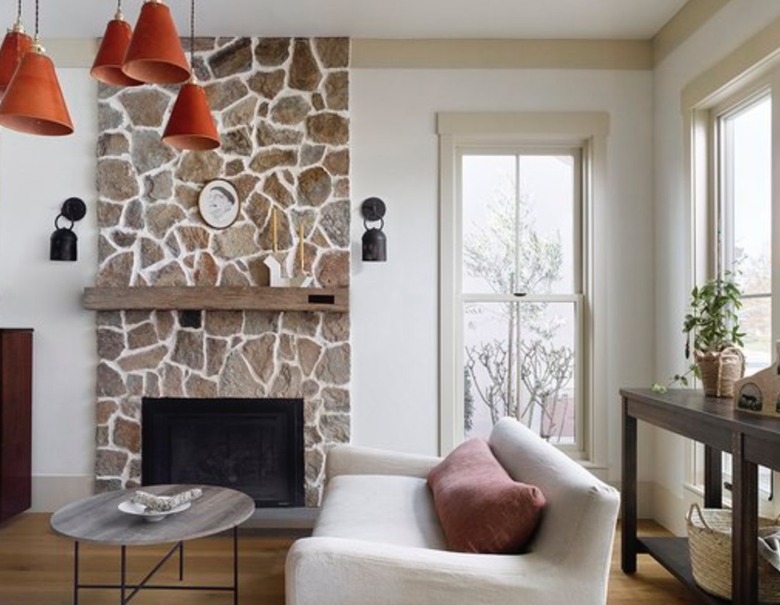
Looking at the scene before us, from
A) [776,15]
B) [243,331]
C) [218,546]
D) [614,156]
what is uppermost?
[776,15]

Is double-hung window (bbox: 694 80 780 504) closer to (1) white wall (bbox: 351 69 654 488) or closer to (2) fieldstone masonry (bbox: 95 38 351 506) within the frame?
(1) white wall (bbox: 351 69 654 488)

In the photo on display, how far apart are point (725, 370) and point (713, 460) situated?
1.60 feet

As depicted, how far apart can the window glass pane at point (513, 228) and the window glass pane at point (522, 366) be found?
178 mm

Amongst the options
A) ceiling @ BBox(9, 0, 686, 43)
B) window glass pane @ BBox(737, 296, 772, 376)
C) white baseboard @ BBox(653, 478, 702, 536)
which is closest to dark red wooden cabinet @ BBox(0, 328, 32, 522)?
ceiling @ BBox(9, 0, 686, 43)

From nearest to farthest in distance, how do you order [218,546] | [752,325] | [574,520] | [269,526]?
[574,520]
[752,325]
[218,546]
[269,526]

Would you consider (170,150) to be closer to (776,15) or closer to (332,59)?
(332,59)

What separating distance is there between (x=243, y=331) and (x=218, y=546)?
123cm

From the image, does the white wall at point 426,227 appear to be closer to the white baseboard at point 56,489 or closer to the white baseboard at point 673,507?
the white baseboard at point 673,507

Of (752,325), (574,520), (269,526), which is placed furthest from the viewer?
(269,526)

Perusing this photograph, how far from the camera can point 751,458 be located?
6.92 feet

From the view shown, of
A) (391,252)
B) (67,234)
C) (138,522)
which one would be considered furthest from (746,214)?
(67,234)

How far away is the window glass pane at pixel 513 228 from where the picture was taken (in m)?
4.10

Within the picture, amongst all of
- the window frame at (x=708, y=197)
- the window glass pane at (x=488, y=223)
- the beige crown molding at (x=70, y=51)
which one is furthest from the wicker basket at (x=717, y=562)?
the beige crown molding at (x=70, y=51)

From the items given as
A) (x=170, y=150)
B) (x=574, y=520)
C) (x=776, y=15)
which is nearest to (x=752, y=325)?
(x=776, y=15)
